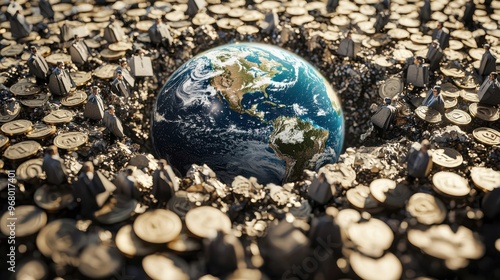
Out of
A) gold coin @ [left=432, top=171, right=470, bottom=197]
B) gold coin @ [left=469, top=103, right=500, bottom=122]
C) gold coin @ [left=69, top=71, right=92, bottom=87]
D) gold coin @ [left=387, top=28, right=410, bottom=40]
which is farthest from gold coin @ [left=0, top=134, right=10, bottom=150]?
gold coin @ [left=387, top=28, right=410, bottom=40]

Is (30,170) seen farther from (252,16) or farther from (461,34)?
(461,34)

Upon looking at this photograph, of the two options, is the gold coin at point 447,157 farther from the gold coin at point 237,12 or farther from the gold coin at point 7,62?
the gold coin at point 7,62

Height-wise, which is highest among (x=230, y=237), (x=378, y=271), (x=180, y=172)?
(x=230, y=237)

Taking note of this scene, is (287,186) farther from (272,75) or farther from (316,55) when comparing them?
(316,55)

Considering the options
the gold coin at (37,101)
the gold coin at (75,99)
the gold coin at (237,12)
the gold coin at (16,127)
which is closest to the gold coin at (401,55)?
the gold coin at (237,12)

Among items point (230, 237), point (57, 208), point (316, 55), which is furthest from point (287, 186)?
point (316, 55)

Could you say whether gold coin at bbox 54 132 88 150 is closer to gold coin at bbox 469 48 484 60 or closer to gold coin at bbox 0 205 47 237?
gold coin at bbox 0 205 47 237

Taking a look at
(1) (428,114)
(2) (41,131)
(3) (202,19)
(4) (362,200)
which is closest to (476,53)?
(1) (428,114)
